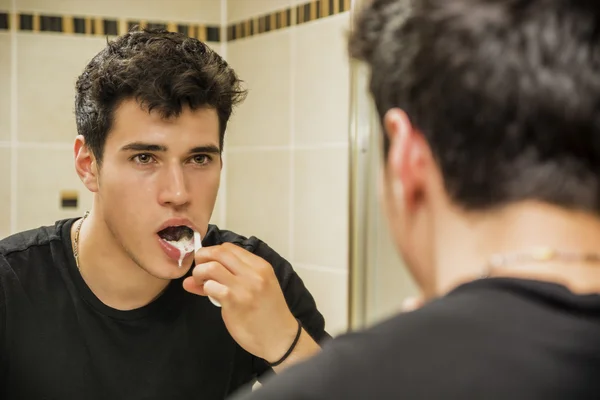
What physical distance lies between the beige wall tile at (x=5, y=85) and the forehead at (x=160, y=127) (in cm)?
88

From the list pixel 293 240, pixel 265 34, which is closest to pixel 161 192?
pixel 293 240

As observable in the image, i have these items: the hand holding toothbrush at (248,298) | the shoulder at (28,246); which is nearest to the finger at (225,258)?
the hand holding toothbrush at (248,298)

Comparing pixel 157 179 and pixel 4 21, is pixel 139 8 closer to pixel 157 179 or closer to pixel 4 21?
pixel 4 21

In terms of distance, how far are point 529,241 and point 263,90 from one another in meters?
1.65

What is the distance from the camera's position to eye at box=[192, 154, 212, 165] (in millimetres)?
1247

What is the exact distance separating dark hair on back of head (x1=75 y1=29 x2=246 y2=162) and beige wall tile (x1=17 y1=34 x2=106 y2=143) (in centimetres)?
77

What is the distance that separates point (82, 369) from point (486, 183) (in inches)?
36.2

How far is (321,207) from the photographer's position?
1835 millimetres

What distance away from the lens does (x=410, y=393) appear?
394 millimetres

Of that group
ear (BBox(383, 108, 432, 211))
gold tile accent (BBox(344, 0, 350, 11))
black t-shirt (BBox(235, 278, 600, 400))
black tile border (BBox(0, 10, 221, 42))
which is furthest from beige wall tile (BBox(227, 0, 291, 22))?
black t-shirt (BBox(235, 278, 600, 400))

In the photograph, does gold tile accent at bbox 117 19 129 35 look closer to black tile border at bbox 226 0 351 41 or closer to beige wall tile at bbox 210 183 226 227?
black tile border at bbox 226 0 351 41

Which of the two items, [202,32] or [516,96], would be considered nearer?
[516,96]

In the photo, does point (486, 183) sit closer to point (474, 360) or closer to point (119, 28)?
point (474, 360)

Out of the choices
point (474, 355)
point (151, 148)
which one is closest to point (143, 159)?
point (151, 148)
